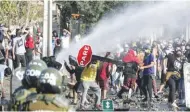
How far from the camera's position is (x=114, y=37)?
70.7 ft

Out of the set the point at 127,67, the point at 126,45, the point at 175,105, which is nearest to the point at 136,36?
the point at 126,45

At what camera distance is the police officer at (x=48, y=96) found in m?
7.50

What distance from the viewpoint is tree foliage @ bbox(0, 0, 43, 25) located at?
27906 millimetres

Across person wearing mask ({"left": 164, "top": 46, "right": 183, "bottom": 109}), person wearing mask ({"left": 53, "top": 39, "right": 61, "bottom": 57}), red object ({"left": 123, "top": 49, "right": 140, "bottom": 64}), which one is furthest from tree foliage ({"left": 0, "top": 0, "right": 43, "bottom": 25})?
person wearing mask ({"left": 164, "top": 46, "right": 183, "bottom": 109})

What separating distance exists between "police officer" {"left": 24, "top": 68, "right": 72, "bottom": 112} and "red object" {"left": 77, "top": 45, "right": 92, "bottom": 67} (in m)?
6.06

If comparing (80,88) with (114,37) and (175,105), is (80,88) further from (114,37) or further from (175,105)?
(114,37)

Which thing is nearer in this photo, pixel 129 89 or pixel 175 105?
pixel 175 105

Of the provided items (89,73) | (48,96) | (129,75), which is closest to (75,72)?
(89,73)

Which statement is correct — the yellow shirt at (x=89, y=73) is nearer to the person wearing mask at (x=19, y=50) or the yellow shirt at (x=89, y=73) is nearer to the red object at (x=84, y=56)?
the red object at (x=84, y=56)

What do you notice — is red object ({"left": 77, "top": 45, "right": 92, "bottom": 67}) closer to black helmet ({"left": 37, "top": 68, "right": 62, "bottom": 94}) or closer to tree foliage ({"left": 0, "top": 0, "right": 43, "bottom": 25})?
black helmet ({"left": 37, "top": 68, "right": 62, "bottom": 94})

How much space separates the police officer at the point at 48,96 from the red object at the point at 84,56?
606 cm

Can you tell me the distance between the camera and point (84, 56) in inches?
546

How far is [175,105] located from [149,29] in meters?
13.7

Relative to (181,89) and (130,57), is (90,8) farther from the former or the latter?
(181,89)
